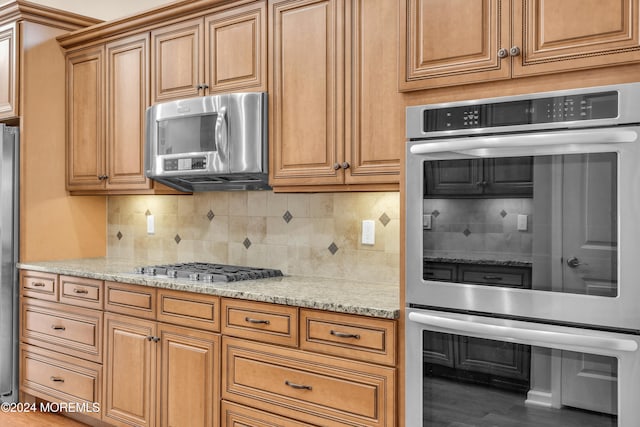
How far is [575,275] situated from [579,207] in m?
0.21

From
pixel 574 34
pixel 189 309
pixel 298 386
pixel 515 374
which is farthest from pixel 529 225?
pixel 189 309

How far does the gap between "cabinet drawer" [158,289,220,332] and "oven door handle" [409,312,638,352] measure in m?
1.02

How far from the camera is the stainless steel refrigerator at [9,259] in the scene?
387cm

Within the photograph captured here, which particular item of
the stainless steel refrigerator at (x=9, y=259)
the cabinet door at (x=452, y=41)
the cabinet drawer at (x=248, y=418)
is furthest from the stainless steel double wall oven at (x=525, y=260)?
the stainless steel refrigerator at (x=9, y=259)

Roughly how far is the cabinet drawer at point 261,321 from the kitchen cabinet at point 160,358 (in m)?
0.09

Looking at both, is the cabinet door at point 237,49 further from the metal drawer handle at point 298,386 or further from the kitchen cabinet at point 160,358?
the metal drawer handle at point 298,386

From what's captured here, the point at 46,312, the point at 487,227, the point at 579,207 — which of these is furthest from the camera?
the point at 46,312

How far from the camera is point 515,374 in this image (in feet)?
6.54

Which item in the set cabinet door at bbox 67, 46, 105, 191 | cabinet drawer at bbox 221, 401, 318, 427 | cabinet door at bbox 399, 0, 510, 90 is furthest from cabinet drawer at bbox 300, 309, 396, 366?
cabinet door at bbox 67, 46, 105, 191

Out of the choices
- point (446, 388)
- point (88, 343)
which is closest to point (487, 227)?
point (446, 388)

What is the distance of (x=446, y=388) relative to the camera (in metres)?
2.15

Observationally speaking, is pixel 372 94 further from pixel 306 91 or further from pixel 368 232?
pixel 368 232

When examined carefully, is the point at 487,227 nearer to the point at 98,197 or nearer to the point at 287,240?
the point at 287,240

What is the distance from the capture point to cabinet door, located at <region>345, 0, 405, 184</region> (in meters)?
2.65
